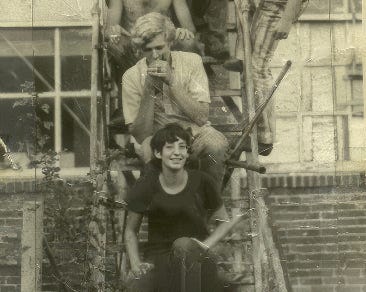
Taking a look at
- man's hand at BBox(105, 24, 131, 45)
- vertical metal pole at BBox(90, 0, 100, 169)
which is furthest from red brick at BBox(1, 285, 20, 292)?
man's hand at BBox(105, 24, 131, 45)

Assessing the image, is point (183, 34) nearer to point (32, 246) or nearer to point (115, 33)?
point (115, 33)

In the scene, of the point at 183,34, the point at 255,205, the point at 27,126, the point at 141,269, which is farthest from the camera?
the point at 27,126

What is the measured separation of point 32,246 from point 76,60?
1.06 metres

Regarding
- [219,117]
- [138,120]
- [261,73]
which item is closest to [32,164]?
[138,120]

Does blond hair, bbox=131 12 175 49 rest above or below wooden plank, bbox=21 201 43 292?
above

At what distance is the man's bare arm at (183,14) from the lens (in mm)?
4625

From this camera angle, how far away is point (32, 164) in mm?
4664

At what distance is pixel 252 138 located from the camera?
4.51m

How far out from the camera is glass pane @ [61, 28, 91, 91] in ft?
15.3

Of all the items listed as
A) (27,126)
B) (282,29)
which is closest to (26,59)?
(27,126)

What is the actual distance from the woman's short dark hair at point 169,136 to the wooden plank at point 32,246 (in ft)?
2.39

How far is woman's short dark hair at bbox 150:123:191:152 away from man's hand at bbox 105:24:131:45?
1.87 ft

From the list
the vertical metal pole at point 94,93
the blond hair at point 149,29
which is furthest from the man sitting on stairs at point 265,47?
the vertical metal pole at point 94,93

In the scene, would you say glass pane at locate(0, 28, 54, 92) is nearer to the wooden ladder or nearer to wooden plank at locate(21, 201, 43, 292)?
wooden plank at locate(21, 201, 43, 292)
